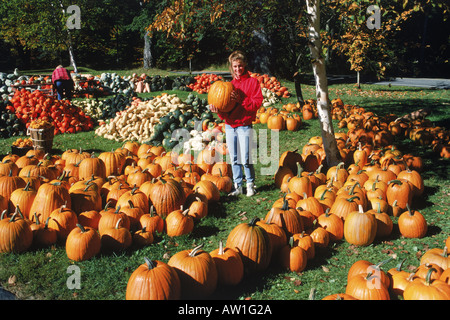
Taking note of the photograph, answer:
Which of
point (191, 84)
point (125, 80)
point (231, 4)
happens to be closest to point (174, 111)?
point (231, 4)

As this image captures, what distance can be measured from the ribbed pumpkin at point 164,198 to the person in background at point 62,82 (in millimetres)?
11917

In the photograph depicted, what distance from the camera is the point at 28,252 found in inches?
167

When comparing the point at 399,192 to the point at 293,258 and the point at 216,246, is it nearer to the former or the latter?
the point at 293,258

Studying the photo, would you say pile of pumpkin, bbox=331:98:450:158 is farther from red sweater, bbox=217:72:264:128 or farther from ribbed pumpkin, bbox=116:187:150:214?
ribbed pumpkin, bbox=116:187:150:214

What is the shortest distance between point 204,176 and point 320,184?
190 cm

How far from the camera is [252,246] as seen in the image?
3.74 m

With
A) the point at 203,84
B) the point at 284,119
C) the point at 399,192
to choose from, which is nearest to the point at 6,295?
the point at 399,192

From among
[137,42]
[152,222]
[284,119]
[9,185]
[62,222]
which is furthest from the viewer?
[137,42]

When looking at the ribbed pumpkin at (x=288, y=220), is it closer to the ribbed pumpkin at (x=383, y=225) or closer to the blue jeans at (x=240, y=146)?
the ribbed pumpkin at (x=383, y=225)

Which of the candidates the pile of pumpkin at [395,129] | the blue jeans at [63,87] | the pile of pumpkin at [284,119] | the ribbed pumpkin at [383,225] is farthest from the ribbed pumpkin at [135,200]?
the blue jeans at [63,87]

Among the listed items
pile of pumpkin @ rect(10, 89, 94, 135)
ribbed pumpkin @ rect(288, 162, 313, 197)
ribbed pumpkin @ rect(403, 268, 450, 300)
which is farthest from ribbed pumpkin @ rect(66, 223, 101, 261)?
pile of pumpkin @ rect(10, 89, 94, 135)

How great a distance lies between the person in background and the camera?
1491 centimetres

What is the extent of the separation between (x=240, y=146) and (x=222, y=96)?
83 cm
